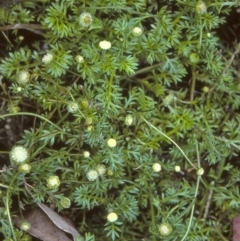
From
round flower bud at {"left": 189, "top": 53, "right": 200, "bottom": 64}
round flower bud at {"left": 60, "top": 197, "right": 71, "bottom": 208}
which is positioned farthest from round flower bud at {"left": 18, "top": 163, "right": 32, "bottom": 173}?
round flower bud at {"left": 189, "top": 53, "right": 200, "bottom": 64}

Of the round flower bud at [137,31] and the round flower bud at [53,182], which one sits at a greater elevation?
the round flower bud at [137,31]

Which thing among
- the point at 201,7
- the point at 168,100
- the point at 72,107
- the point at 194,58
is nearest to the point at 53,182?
the point at 72,107

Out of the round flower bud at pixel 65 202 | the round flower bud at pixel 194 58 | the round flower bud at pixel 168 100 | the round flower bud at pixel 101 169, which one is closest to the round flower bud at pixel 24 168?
the round flower bud at pixel 65 202

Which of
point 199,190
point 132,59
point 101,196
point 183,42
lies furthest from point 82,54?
point 199,190

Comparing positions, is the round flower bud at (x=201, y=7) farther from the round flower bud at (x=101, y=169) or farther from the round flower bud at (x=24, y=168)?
the round flower bud at (x=24, y=168)

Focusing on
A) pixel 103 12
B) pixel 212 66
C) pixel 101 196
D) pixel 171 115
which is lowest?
pixel 101 196

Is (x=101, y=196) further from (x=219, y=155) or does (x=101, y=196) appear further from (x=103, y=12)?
(x=103, y=12)
